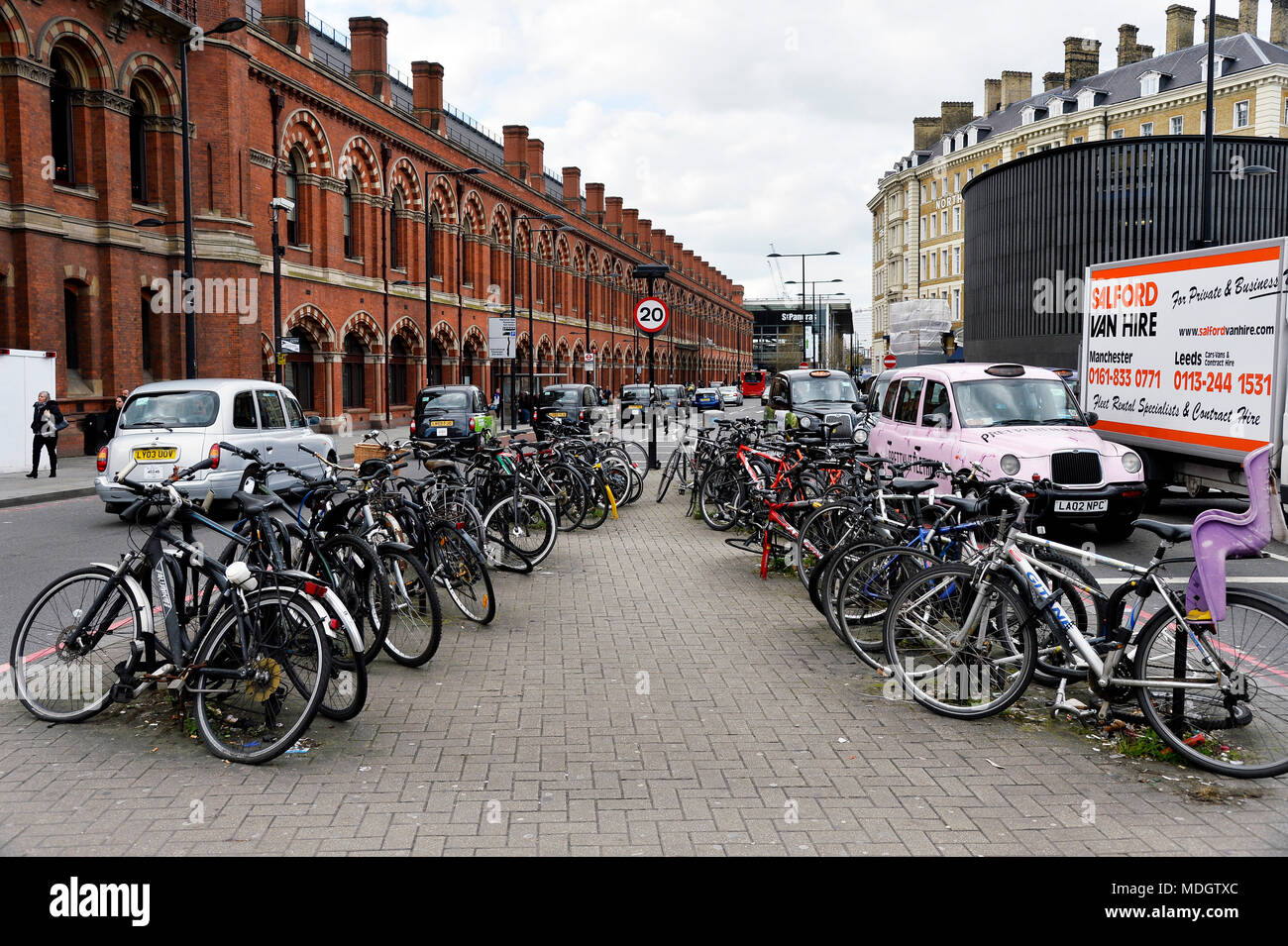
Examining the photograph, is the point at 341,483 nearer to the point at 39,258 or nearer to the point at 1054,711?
the point at 1054,711

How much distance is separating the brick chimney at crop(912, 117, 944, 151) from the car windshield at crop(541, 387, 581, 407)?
71356 mm

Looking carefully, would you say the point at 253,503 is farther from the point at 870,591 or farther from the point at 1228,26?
the point at 1228,26

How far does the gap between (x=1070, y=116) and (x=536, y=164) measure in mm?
33884

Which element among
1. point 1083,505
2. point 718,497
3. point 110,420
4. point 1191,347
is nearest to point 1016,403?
point 1083,505

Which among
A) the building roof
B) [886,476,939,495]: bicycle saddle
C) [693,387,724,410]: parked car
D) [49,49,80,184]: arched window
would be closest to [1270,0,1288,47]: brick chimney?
the building roof

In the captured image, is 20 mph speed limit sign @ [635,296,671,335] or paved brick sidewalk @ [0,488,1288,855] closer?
paved brick sidewalk @ [0,488,1288,855]

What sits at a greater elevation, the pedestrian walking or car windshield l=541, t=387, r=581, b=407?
car windshield l=541, t=387, r=581, b=407

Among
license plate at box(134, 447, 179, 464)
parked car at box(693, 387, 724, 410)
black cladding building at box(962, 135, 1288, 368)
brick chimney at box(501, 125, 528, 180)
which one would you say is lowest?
license plate at box(134, 447, 179, 464)

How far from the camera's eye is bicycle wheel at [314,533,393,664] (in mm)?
6352

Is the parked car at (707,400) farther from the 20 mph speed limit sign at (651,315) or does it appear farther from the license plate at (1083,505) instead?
the license plate at (1083,505)

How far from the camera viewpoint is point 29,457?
21.2 meters

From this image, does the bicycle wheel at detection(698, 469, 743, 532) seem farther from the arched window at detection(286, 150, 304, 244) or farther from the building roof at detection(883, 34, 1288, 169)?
the building roof at detection(883, 34, 1288, 169)

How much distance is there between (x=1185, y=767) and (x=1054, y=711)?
2.59 feet

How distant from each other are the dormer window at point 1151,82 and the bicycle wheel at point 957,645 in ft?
215
